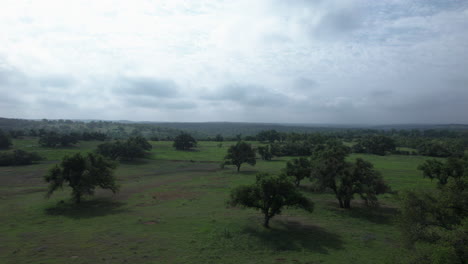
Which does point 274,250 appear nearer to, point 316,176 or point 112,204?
point 316,176

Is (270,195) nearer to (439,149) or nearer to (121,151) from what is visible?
(121,151)

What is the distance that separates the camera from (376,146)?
4973 inches

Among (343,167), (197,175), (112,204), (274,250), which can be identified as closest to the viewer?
(274,250)

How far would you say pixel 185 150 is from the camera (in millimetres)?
119500

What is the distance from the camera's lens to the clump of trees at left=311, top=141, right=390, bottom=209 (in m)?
33.9

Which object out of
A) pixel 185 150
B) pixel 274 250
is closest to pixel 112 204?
pixel 274 250

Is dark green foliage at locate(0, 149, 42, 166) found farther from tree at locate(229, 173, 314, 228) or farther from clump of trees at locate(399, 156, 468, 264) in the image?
clump of trees at locate(399, 156, 468, 264)

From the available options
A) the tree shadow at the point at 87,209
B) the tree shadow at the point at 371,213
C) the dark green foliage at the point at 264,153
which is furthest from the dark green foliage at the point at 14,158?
the tree shadow at the point at 371,213

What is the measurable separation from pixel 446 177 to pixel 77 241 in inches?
2358

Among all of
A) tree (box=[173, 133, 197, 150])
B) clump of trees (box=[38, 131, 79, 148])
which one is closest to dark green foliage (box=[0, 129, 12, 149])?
clump of trees (box=[38, 131, 79, 148])

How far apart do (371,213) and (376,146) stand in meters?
108

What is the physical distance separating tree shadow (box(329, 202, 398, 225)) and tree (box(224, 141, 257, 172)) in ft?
119

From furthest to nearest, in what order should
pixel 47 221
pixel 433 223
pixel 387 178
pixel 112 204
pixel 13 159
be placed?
pixel 13 159 → pixel 387 178 → pixel 112 204 → pixel 47 221 → pixel 433 223

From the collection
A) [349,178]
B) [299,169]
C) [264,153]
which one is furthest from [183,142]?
[349,178]
